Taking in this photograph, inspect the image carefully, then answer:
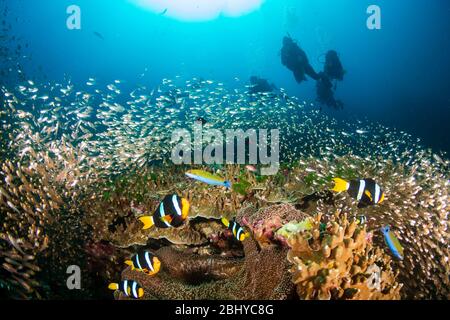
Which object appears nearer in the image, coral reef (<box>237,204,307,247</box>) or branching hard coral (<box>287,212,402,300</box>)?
branching hard coral (<box>287,212,402,300</box>)

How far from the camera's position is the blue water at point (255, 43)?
9350 cm

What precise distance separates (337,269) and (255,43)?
150 metres

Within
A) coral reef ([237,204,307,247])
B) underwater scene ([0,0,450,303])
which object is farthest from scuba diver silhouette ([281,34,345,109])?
coral reef ([237,204,307,247])

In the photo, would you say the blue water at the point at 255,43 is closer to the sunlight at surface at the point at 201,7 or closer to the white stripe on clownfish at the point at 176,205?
the sunlight at surface at the point at 201,7

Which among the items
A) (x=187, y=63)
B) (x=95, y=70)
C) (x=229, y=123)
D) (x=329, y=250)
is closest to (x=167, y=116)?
(x=229, y=123)

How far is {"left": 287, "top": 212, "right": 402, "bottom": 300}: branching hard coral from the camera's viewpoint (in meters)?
3.05

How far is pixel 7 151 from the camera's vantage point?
6785mm

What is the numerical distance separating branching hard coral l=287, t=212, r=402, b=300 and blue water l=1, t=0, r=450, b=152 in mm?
79479

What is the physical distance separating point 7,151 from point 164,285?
574 centimetres

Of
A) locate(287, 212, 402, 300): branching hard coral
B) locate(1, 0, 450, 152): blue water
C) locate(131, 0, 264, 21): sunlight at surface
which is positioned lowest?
locate(287, 212, 402, 300): branching hard coral

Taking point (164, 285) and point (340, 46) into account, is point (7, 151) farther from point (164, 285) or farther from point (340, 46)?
point (340, 46)

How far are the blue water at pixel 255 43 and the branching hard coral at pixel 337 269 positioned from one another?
79479 mm

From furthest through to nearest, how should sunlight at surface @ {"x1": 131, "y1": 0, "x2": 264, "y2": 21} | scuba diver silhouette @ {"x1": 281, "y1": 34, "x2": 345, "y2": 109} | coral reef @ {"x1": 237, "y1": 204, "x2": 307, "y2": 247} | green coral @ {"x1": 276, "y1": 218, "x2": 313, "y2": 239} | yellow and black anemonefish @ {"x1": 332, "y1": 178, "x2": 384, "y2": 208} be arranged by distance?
sunlight at surface @ {"x1": 131, "y1": 0, "x2": 264, "y2": 21}, scuba diver silhouette @ {"x1": 281, "y1": 34, "x2": 345, "y2": 109}, coral reef @ {"x1": 237, "y1": 204, "x2": 307, "y2": 247}, green coral @ {"x1": 276, "y1": 218, "x2": 313, "y2": 239}, yellow and black anemonefish @ {"x1": 332, "y1": 178, "x2": 384, "y2": 208}

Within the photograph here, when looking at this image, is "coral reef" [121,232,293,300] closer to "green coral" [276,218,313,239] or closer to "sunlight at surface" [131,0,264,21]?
"green coral" [276,218,313,239]
